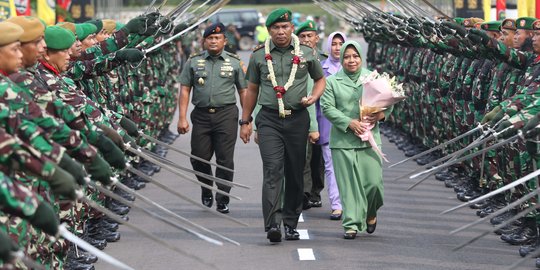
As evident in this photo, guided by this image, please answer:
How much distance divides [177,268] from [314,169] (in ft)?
12.6

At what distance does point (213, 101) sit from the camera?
15.1 metres

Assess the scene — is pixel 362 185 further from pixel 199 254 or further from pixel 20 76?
pixel 20 76

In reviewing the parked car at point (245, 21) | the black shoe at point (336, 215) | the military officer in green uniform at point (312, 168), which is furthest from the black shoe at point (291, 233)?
the parked car at point (245, 21)

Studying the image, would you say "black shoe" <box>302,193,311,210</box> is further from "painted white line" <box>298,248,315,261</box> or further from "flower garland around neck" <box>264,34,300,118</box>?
"painted white line" <box>298,248,315,261</box>

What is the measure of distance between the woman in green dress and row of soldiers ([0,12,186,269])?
1.85 metres

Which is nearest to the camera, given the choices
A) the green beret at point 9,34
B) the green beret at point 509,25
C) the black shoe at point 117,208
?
the green beret at point 9,34

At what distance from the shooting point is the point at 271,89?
42.4 feet

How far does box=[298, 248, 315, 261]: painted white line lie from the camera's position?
12.0 meters

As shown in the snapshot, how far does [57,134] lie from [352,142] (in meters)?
5.02

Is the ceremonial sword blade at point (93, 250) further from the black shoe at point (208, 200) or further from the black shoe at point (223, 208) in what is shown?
the black shoe at point (208, 200)

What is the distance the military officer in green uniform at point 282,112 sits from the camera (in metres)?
12.8

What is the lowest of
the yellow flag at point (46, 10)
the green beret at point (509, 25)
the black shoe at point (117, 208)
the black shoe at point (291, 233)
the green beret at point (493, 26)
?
the yellow flag at point (46, 10)

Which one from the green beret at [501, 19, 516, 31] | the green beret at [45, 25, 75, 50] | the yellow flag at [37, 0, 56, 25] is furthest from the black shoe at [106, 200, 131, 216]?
the yellow flag at [37, 0, 56, 25]

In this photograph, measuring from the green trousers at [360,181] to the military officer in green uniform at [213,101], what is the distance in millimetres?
2069
